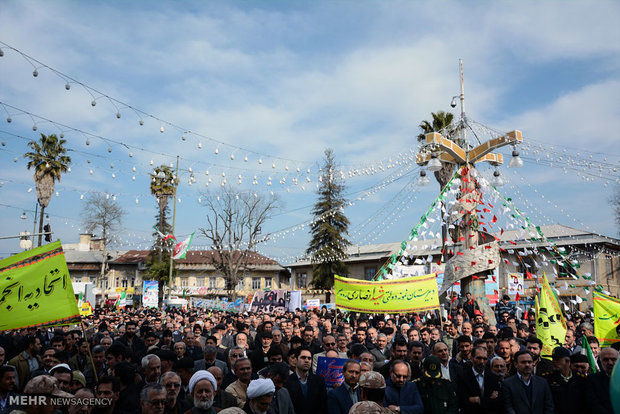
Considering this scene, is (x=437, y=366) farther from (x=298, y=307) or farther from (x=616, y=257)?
(x=616, y=257)

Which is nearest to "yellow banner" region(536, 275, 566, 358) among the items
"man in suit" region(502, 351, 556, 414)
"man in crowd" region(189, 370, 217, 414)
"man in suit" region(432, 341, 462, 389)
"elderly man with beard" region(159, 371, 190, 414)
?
"man in suit" region(432, 341, 462, 389)

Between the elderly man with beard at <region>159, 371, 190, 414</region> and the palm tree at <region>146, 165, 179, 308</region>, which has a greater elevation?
the palm tree at <region>146, 165, 179, 308</region>

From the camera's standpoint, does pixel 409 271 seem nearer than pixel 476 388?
No

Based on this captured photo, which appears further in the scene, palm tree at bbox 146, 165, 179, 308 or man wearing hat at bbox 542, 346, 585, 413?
palm tree at bbox 146, 165, 179, 308

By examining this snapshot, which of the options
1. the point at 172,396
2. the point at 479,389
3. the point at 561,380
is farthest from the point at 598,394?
the point at 172,396

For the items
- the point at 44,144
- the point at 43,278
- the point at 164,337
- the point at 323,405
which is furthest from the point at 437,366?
the point at 44,144

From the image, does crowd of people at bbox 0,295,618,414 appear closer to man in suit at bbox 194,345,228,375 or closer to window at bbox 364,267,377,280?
man in suit at bbox 194,345,228,375

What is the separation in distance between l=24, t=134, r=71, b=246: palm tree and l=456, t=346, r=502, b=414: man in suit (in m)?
33.3

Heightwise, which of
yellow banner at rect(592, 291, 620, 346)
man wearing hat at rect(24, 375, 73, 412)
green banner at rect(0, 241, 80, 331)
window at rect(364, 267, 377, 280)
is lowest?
man wearing hat at rect(24, 375, 73, 412)

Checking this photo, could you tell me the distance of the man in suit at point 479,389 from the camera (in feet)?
19.3

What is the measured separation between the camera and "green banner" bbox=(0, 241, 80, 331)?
6.71m

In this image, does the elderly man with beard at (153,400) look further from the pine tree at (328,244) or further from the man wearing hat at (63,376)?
the pine tree at (328,244)

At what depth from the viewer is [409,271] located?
23.5 meters

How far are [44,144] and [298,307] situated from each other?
21958 millimetres
